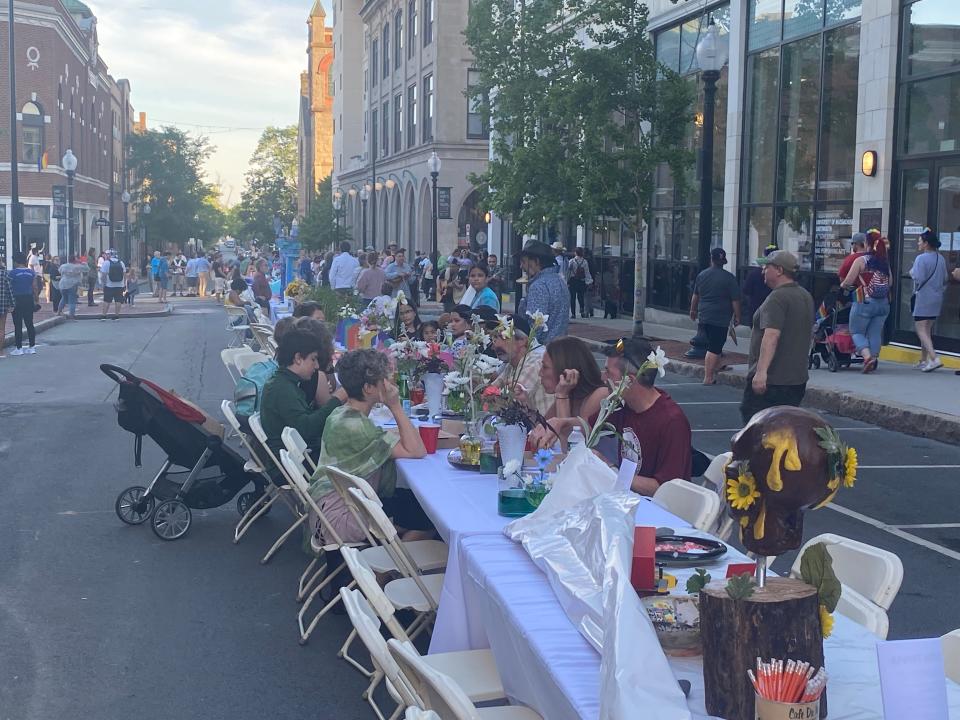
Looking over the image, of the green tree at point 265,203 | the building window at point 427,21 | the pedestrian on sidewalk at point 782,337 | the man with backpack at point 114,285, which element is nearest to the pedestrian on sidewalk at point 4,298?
the man with backpack at point 114,285

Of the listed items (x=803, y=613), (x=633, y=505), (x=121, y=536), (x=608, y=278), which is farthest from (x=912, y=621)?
(x=608, y=278)

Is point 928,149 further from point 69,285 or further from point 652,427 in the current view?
point 69,285

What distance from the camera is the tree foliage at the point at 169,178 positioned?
247 ft

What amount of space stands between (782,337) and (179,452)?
4.51 metres

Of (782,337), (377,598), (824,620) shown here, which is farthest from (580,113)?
Answer: (824,620)

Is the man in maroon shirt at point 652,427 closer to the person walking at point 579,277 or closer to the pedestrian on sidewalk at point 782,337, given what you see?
the pedestrian on sidewalk at point 782,337

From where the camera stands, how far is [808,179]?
65.9 feet

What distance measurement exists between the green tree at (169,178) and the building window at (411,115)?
2501 centimetres

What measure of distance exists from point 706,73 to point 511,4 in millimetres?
7739

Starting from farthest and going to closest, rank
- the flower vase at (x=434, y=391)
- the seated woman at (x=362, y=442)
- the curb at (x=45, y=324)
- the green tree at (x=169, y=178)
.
A: the green tree at (x=169, y=178) < the curb at (x=45, y=324) < the flower vase at (x=434, y=391) < the seated woman at (x=362, y=442)

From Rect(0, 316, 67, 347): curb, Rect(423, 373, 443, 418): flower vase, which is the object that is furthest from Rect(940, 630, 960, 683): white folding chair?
Rect(0, 316, 67, 347): curb

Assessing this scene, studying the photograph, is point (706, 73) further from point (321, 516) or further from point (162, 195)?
point (162, 195)

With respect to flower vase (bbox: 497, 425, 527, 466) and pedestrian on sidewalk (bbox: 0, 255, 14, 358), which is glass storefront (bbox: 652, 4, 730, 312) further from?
flower vase (bbox: 497, 425, 527, 466)

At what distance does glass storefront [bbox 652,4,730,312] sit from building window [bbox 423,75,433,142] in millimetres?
26420
